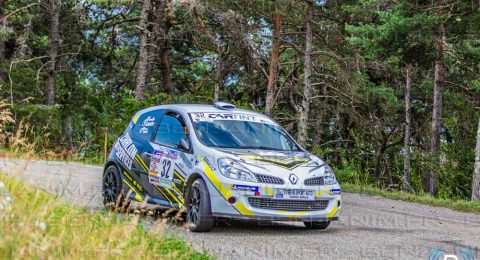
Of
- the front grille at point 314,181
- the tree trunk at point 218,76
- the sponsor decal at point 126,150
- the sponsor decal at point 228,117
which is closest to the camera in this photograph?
the front grille at point 314,181

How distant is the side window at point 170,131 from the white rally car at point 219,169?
0.02 metres

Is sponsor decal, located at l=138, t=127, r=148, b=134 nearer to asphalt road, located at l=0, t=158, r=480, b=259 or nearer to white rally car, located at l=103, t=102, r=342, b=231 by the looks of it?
white rally car, located at l=103, t=102, r=342, b=231

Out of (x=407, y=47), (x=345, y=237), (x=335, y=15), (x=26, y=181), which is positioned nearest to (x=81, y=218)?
(x=26, y=181)

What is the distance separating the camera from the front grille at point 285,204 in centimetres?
1005

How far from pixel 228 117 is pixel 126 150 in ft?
5.98

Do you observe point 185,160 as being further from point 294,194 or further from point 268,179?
point 294,194

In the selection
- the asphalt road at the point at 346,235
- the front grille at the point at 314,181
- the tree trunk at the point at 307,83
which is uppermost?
the tree trunk at the point at 307,83

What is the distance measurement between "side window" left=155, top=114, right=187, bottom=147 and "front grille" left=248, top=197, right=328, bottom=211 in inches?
66.5

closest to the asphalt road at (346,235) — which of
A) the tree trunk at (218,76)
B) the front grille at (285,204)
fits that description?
the front grille at (285,204)

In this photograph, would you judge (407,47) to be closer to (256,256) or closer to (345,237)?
(345,237)

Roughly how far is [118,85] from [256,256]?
3628 centimetres

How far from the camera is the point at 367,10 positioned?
26.6 meters

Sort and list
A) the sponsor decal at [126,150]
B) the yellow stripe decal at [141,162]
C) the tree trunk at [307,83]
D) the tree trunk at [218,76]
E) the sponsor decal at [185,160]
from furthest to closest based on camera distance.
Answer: the tree trunk at [218,76]
the tree trunk at [307,83]
the sponsor decal at [126,150]
the yellow stripe decal at [141,162]
the sponsor decal at [185,160]

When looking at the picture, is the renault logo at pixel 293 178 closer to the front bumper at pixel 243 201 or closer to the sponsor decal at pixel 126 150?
the front bumper at pixel 243 201
